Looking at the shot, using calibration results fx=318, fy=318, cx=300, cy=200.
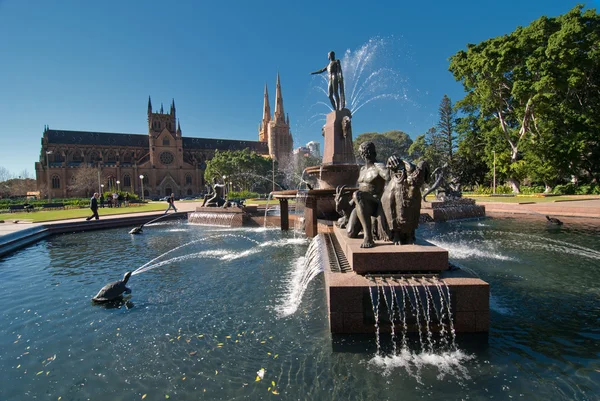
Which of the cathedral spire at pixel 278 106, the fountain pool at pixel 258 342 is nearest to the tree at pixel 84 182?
the cathedral spire at pixel 278 106

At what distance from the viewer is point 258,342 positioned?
4551 mm

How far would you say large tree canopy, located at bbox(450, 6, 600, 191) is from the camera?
2911 cm

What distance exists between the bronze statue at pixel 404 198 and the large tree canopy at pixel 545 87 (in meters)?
32.4

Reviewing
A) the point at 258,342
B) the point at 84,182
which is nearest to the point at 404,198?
the point at 258,342

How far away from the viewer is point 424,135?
236ft

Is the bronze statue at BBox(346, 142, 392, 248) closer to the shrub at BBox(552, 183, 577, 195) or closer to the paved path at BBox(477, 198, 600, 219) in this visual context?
the paved path at BBox(477, 198, 600, 219)

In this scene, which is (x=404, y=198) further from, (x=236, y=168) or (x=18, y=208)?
(x=236, y=168)

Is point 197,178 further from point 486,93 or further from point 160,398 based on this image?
point 160,398

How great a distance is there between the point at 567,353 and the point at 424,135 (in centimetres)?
7397

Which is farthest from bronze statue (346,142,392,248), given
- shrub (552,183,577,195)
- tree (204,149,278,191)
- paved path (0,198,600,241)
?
tree (204,149,278,191)

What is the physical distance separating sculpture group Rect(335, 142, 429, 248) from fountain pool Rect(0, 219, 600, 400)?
169 cm

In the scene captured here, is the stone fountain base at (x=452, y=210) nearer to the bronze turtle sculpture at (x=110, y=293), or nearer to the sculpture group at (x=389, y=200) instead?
the sculpture group at (x=389, y=200)

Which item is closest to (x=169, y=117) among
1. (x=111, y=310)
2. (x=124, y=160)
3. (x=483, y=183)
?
(x=124, y=160)

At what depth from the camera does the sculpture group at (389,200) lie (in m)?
5.28
